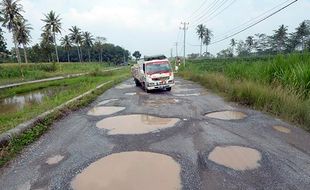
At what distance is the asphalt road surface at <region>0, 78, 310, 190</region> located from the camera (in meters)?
3.96

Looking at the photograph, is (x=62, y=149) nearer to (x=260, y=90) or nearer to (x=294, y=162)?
(x=294, y=162)

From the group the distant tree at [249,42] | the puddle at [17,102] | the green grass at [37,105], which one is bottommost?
the puddle at [17,102]

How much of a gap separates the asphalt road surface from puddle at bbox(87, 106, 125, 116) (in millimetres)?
1259

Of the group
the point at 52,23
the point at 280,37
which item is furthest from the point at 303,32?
the point at 52,23

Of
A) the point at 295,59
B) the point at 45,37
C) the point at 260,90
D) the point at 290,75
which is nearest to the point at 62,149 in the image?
the point at 260,90

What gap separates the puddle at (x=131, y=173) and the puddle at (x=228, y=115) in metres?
3.68

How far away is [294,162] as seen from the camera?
4.53 m

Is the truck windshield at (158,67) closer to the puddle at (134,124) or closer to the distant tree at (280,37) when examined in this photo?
the puddle at (134,124)

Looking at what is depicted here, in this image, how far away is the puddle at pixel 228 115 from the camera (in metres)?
8.00

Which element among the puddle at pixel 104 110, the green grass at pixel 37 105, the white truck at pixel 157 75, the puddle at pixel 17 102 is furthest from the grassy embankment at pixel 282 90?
the puddle at pixel 17 102

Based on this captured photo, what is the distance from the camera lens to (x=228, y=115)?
27.3 feet

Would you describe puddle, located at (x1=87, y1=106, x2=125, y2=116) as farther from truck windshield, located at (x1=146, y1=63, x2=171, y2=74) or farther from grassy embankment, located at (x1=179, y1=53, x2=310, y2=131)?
truck windshield, located at (x1=146, y1=63, x2=171, y2=74)

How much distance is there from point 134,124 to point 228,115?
3.07m

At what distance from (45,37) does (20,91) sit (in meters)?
38.1
